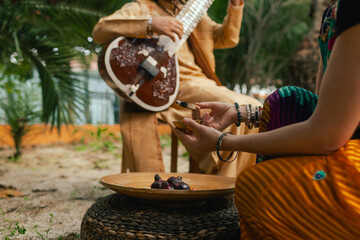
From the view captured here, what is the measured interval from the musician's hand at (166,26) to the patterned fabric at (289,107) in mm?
1051

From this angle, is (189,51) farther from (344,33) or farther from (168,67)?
(344,33)

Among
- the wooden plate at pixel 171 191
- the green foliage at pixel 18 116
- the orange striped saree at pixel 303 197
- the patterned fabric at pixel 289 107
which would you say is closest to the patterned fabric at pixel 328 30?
the patterned fabric at pixel 289 107

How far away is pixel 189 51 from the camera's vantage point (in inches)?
94.3

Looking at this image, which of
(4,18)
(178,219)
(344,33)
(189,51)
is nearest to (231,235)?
(178,219)

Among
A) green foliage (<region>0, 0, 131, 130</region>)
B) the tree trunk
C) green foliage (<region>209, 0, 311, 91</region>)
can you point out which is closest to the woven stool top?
green foliage (<region>0, 0, 131, 130</region>)

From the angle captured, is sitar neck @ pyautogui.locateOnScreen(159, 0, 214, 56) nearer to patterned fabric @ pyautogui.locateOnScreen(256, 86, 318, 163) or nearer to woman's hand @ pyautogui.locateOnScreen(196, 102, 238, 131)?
woman's hand @ pyautogui.locateOnScreen(196, 102, 238, 131)

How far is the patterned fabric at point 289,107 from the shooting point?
1016 mm

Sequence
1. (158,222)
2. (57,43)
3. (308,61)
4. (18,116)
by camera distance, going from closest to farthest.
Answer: (158,222)
(57,43)
(18,116)
(308,61)

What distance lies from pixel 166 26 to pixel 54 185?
5.19 ft

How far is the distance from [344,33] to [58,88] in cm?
230

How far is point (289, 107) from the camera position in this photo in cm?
102

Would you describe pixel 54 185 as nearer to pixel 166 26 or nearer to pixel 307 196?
pixel 166 26

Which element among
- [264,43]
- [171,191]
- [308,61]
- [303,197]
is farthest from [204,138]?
[264,43]

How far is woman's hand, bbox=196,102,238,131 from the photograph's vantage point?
129 cm
